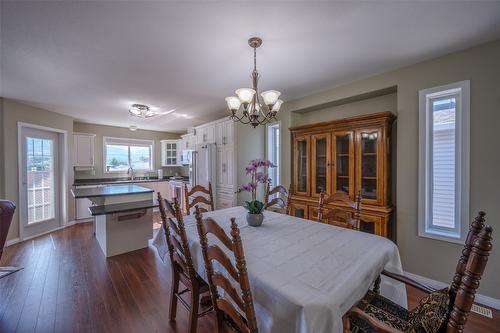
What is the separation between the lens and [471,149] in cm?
208

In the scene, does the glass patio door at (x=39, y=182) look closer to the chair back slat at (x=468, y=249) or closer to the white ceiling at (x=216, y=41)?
the white ceiling at (x=216, y=41)

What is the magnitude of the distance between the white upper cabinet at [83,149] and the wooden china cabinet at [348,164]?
491cm

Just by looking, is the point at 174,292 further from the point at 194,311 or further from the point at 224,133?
the point at 224,133

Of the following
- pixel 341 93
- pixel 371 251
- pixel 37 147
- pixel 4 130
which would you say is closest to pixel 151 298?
pixel 371 251

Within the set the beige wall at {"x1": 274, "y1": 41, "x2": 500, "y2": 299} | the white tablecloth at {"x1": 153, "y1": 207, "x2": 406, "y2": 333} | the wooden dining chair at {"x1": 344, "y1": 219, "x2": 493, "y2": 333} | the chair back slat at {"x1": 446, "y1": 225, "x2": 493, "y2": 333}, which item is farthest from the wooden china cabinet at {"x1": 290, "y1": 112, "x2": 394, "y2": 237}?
the chair back slat at {"x1": 446, "y1": 225, "x2": 493, "y2": 333}

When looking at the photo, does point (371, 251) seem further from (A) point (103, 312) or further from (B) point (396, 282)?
(A) point (103, 312)

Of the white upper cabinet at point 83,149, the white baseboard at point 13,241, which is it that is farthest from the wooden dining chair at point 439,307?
the white upper cabinet at point 83,149

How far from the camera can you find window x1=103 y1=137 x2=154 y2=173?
18.9 ft

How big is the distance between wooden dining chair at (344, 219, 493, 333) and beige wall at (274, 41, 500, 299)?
147 cm

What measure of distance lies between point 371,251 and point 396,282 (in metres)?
0.30

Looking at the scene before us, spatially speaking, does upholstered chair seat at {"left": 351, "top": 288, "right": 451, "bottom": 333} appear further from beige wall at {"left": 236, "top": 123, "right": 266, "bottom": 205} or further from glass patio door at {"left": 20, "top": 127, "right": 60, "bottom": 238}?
glass patio door at {"left": 20, "top": 127, "right": 60, "bottom": 238}

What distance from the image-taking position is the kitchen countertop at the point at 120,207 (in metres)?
2.90

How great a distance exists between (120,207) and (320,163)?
120 inches

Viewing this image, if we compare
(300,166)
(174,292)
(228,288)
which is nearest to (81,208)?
(174,292)
